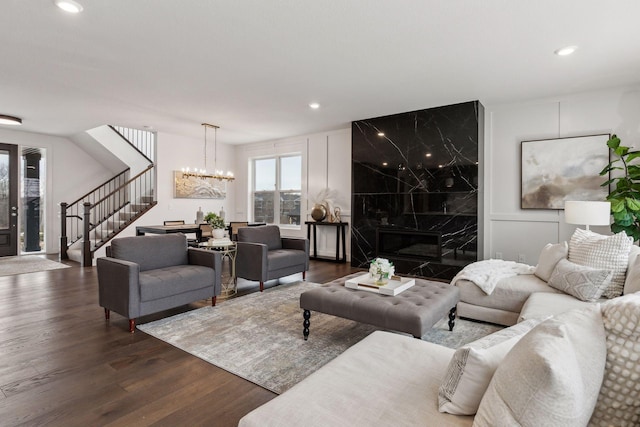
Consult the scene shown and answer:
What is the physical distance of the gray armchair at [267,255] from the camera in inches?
175

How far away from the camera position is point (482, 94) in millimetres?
4719

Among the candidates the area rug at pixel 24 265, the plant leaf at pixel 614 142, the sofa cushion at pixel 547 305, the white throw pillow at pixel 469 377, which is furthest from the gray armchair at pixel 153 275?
the plant leaf at pixel 614 142

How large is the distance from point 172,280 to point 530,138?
516cm

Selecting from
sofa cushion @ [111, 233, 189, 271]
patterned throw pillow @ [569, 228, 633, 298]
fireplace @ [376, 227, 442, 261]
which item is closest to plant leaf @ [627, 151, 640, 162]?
patterned throw pillow @ [569, 228, 633, 298]

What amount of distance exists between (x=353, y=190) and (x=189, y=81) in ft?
10.9

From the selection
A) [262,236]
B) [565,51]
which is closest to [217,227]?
[262,236]

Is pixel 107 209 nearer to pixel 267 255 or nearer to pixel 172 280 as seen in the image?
pixel 267 255

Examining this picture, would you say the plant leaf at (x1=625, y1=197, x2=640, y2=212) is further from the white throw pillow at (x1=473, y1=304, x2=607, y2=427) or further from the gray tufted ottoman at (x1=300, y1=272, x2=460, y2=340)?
the white throw pillow at (x1=473, y1=304, x2=607, y2=427)

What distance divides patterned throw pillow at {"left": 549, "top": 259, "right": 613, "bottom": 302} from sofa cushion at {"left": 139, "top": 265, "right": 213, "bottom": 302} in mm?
3331

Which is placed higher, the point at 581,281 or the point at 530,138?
the point at 530,138

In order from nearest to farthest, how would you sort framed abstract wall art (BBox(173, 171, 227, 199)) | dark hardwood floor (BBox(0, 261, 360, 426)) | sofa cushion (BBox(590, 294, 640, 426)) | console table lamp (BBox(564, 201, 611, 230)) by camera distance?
sofa cushion (BBox(590, 294, 640, 426)) → dark hardwood floor (BBox(0, 261, 360, 426)) → console table lamp (BBox(564, 201, 611, 230)) → framed abstract wall art (BBox(173, 171, 227, 199))

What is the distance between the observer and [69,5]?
2.64m

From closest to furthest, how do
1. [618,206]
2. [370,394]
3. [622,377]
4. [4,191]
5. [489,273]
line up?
[622,377] → [370,394] → [489,273] → [618,206] → [4,191]

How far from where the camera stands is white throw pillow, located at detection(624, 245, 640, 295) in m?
2.35
